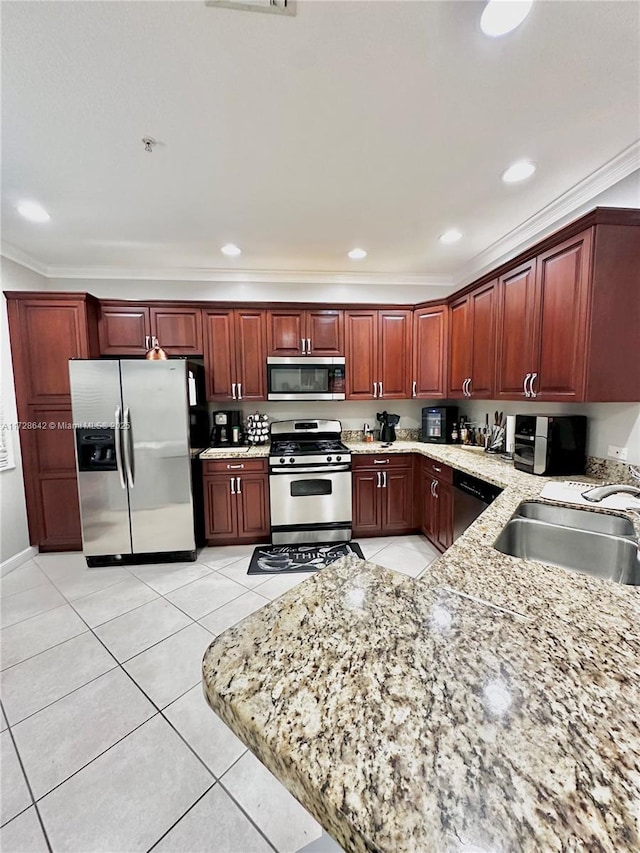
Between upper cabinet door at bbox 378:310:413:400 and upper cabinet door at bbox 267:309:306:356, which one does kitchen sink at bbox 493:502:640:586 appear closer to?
upper cabinet door at bbox 378:310:413:400

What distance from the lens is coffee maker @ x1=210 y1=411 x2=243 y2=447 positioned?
357 cm

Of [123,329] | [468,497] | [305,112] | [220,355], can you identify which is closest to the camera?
[305,112]

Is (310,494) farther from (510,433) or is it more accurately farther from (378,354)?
(510,433)

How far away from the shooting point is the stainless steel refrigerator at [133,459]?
2768mm

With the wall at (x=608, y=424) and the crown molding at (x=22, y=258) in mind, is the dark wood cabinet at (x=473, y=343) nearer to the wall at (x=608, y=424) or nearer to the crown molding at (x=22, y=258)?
the wall at (x=608, y=424)

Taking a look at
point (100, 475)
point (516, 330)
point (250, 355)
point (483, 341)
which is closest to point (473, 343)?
point (483, 341)

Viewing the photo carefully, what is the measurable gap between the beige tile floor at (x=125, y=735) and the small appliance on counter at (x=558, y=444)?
2.06m

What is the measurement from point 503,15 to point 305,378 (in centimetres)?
258

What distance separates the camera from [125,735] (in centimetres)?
146

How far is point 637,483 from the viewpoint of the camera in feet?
5.95

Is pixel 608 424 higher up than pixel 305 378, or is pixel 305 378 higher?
pixel 305 378

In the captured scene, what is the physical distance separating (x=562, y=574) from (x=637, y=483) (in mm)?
1354

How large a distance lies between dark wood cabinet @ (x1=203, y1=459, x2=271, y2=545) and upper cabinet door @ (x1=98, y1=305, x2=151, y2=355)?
1.40 m

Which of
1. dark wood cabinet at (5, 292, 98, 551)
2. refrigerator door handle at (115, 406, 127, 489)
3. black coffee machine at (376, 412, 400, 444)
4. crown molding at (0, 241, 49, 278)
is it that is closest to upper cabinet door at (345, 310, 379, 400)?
black coffee machine at (376, 412, 400, 444)
